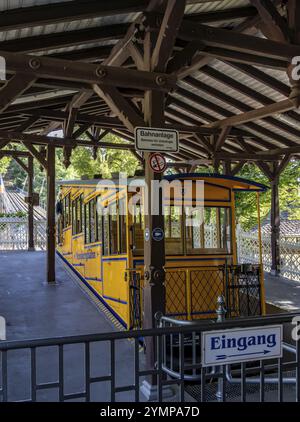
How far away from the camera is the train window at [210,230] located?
7.73m

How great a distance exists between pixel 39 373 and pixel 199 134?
27.8ft

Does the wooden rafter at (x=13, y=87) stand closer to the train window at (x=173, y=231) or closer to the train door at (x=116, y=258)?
the train door at (x=116, y=258)

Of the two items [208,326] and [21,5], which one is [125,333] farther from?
[21,5]

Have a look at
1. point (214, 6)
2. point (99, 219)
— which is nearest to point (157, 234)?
point (214, 6)

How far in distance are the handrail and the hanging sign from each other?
93.4 inches

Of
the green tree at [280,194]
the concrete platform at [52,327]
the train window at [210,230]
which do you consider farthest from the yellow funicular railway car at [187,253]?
the green tree at [280,194]

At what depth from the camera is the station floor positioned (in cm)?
487

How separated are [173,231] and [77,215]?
511 centimetres

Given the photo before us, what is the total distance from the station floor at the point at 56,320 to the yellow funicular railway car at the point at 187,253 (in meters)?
0.77

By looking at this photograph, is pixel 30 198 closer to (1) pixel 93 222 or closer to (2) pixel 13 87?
(1) pixel 93 222

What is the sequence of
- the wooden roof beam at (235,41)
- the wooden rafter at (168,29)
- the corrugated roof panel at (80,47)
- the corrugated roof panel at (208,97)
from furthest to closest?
the corrugated roof panel at (208,97) < the corrugated roof panel at (80,47) < the wooden roof beam at (235,41) < the wooden rafter at (168,29)

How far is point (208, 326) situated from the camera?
10.2 ft

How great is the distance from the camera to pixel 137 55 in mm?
5801

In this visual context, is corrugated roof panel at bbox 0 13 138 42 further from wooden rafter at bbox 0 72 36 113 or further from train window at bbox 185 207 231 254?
train window at bbox 185 207 231 254
